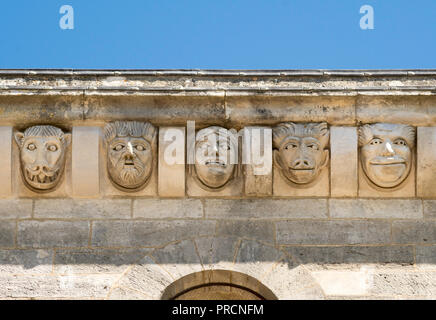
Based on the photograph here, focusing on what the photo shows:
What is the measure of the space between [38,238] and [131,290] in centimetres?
93

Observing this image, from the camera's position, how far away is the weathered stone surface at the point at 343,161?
30.2 ft

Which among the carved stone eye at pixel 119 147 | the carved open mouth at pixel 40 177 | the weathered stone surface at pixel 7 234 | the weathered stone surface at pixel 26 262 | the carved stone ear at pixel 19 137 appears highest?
the carved stone ear at pixel 19 137

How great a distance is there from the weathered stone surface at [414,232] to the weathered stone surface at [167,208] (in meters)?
1.63

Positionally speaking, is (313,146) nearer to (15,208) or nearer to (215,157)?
(215,157)

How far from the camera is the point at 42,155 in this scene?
921 centimetres

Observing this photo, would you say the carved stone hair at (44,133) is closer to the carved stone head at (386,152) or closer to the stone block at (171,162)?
the stone block at (171,162)

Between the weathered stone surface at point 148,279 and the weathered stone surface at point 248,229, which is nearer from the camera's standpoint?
the weathered stone surface at point 148,279

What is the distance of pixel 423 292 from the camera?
8.77 meters

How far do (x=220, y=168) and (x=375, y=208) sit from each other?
134 cm

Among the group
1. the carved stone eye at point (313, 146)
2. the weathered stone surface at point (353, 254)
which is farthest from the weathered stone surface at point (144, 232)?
the carved stone eye at point (313, 146)

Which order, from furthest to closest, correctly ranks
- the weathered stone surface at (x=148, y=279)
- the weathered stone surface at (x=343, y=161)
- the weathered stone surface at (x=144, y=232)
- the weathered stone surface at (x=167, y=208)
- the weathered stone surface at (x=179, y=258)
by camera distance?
1. the weathered stone surface at (x=343, y=161)
2. the weathered stone surface at (x=167, y=208)
3. the weathered stone surface at (x=144, y=232)
4. the weathered stone surface at (x=179, y=258)
5. the weathered stone surface at (x=148, y=279)

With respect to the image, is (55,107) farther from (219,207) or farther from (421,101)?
(421,101)

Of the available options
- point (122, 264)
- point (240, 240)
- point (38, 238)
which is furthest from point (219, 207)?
point (38, 238)

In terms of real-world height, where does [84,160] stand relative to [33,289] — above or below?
above
